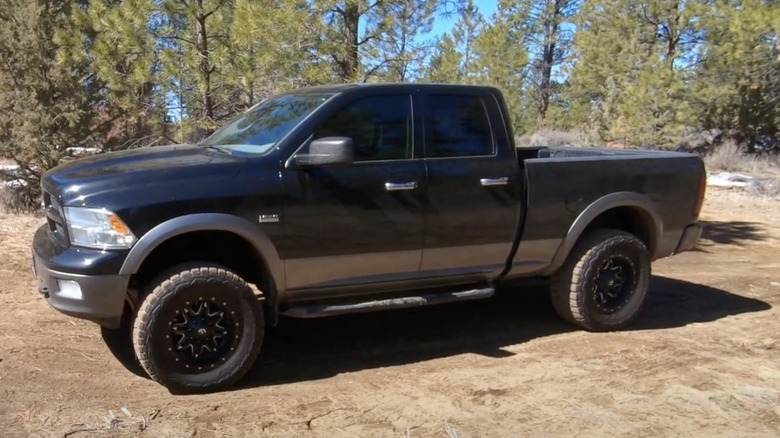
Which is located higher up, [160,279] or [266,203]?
[266,203]

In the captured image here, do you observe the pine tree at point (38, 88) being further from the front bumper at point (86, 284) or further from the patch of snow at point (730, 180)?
the patch of snow at point (730, 180)

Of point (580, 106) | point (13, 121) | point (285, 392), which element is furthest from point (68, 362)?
point (580, 106)

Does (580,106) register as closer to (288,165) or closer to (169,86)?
(169,86)

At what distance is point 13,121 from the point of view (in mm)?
10562

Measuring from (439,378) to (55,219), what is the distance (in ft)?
8.86

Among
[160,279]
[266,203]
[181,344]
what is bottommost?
[181,344]

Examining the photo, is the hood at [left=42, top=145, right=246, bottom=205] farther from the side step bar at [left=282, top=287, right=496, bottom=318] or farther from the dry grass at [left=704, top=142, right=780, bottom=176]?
the dry grass at [left=704, top=142, right=780, bottom=176]

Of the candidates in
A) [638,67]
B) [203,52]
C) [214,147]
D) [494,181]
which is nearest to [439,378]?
[494,181]

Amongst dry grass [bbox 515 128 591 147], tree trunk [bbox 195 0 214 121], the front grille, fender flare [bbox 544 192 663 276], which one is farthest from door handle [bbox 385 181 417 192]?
dry grass [bbox 515 128 591 147]

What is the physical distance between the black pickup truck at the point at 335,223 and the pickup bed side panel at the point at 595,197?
0.05 ft

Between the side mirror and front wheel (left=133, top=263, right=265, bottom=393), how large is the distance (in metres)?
0.87

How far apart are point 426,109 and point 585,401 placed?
7.72 ft

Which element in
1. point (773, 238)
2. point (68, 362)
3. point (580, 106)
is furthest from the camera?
point (580, 106)

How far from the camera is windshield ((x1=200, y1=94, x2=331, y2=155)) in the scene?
17.6 feet
